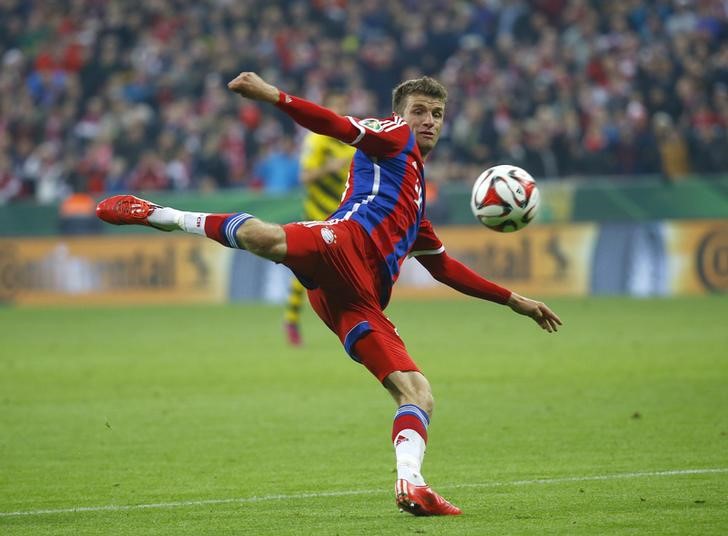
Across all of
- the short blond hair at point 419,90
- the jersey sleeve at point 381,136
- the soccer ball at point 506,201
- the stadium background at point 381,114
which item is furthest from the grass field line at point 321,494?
the stadium background at point 381,114

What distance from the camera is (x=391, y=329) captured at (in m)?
6.75

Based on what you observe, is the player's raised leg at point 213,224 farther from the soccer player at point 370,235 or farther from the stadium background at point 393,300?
the stadium background at point 393,300

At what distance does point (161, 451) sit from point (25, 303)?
14970 millimetres

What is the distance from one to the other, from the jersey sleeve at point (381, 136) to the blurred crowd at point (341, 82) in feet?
49.8

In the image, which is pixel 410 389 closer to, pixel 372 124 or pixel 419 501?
pixel 419 501

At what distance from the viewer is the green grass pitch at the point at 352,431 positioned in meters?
6.41

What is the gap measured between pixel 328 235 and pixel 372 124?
1.98ft

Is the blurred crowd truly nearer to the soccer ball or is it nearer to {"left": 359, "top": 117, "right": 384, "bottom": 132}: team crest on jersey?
the soccer ball

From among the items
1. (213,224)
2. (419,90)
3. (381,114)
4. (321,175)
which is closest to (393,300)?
(381,114)

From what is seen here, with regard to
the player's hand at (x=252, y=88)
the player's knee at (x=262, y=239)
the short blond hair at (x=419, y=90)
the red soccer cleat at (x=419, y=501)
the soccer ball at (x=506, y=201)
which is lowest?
the red soccer cleat at (x=419, y=501)

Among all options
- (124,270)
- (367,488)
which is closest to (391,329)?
(367,488)

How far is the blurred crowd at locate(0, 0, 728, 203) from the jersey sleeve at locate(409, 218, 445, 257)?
1457cm

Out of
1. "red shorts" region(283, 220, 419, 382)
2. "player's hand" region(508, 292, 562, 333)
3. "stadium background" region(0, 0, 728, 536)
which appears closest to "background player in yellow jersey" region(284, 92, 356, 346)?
"stadium background" region(0, 0, 728, 536)

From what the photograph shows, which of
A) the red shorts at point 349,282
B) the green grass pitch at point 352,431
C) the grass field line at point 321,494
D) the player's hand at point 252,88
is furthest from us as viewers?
the grass field line at point 321,494
